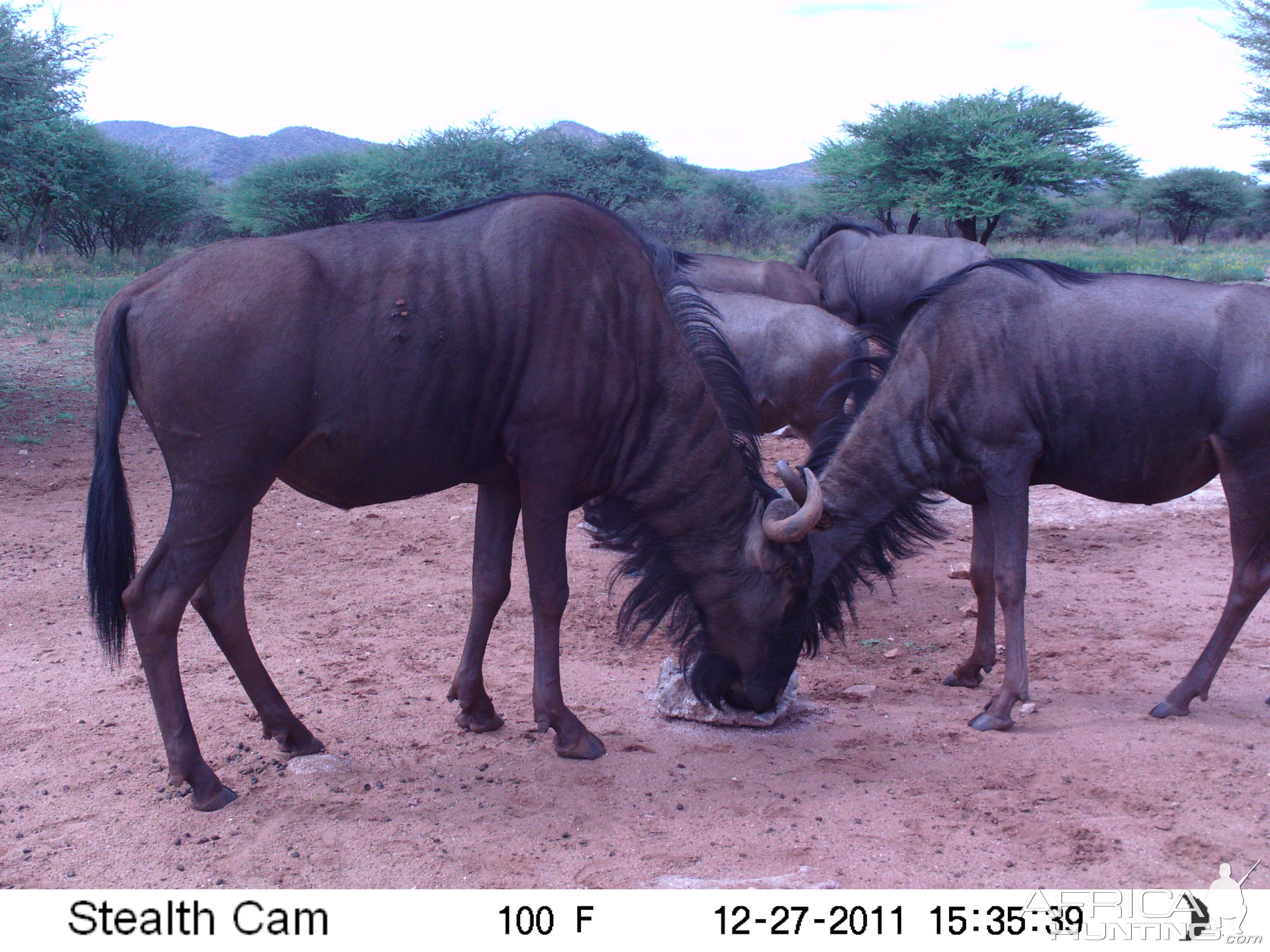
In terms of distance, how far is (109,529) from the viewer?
3654 millimetres

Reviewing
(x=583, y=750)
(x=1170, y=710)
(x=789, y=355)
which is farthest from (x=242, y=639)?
(x=789, y=355)

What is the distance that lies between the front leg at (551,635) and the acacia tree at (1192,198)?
45.0 m

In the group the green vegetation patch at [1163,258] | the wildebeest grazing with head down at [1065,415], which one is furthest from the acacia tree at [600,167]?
the wildebeest grazing with head down at [1065,415]

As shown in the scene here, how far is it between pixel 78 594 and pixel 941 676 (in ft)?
16.1

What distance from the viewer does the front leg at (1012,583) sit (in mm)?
4469

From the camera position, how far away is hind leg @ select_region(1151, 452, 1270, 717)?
4465 millimetres

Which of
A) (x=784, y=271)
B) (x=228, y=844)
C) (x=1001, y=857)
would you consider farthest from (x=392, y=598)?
(x=784, y=271)

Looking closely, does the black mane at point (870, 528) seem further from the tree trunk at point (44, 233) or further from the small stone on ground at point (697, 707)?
the tree trunk at point (44, 233)

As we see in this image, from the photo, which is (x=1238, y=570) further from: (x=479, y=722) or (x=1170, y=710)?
(x=479, y=722)

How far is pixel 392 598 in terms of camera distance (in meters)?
6.04

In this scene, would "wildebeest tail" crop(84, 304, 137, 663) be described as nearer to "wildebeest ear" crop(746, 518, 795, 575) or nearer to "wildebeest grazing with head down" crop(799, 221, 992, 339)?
"wildebeest ear" crop(746, 518, 795, 575)

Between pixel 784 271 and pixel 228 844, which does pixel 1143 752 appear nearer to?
pixel 228 844

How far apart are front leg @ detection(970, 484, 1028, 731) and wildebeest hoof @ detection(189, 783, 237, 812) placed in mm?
3074

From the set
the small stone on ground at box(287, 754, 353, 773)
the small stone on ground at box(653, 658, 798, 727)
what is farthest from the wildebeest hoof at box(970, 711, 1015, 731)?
the small stone on ground at box(287, 754, 353, 773)
